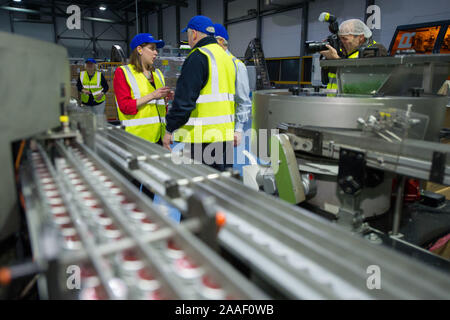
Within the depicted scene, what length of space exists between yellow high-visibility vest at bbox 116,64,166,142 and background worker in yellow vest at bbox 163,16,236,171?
216 mm

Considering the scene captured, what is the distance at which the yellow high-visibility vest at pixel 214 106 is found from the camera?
1820mm

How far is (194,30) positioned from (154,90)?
49cm

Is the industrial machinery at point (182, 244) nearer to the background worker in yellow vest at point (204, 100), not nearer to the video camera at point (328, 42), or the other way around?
the background worker in yellow vest at point (204, 100)

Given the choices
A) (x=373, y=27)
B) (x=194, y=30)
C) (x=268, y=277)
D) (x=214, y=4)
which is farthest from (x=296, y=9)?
(x=268, y=277)

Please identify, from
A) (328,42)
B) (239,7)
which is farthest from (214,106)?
(239,7)

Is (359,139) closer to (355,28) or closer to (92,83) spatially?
(355,28)

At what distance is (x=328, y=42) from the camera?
2527 mm

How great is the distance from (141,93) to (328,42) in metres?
1.52

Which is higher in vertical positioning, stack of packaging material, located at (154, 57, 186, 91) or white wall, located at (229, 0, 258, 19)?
white wall, located at (229, 0, 258, 19)

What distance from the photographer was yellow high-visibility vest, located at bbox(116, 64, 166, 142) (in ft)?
6.74

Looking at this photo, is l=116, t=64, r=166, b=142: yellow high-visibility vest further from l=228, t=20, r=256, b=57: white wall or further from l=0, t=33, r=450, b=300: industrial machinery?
l=228, t=20, r=256, b=57: white wall

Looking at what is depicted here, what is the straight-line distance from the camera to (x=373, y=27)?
21.3 feet

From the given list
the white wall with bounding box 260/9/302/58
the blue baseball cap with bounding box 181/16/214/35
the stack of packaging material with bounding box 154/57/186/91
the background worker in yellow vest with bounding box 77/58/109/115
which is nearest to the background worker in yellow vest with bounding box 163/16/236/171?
the blue baseball cap with bounding box 181/16/214/35

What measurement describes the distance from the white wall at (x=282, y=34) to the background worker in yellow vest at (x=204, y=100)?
713 cm
